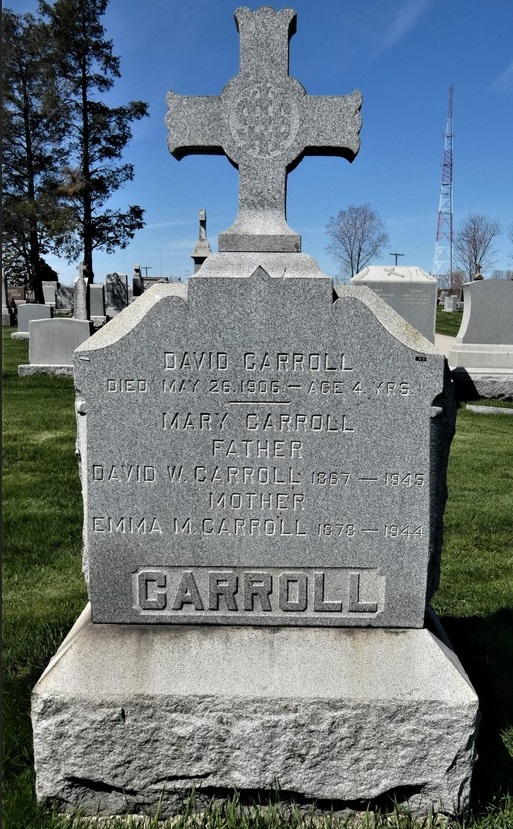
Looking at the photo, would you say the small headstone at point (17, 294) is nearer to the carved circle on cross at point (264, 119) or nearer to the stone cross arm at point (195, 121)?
the stone cross arm at point (195, 121)

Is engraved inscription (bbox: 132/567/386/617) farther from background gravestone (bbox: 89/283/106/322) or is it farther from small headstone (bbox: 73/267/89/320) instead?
background gravestone (bbox: 89/283/106/322)

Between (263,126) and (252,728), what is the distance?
7.59 ft

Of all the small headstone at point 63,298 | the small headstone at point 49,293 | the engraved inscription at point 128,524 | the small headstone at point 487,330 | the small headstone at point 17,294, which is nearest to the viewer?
the engraved inscription at point 128,524

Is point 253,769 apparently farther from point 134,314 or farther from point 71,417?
point 71,417

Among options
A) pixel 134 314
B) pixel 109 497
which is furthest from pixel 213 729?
pixel 134 314

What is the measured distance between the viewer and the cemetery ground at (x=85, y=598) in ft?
7.89

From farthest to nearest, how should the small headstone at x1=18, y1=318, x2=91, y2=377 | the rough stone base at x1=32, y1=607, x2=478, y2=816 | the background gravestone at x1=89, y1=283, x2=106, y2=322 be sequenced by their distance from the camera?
1. the background gravestone at x1=89, y1=283, x2=106, y2=322
2. the small headstone at x1=18, y1=318, x2=91, y2=377
3. the rough stone base at x1=32, y1=607, x2=478, y2=816

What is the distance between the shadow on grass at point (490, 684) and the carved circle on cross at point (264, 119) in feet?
8.49

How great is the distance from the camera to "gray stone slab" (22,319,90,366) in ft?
39.5

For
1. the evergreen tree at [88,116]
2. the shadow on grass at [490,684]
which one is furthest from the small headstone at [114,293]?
the shadow on grass at [490,684]

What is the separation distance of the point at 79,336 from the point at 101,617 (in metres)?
10.2

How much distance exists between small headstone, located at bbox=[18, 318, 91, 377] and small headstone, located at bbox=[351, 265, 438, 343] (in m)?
5.25

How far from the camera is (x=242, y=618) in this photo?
8.50 feet

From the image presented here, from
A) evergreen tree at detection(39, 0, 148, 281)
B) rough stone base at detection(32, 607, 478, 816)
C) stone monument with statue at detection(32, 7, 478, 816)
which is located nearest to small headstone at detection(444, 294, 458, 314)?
evergreen tree at detection(39, 0, 148, 281)
